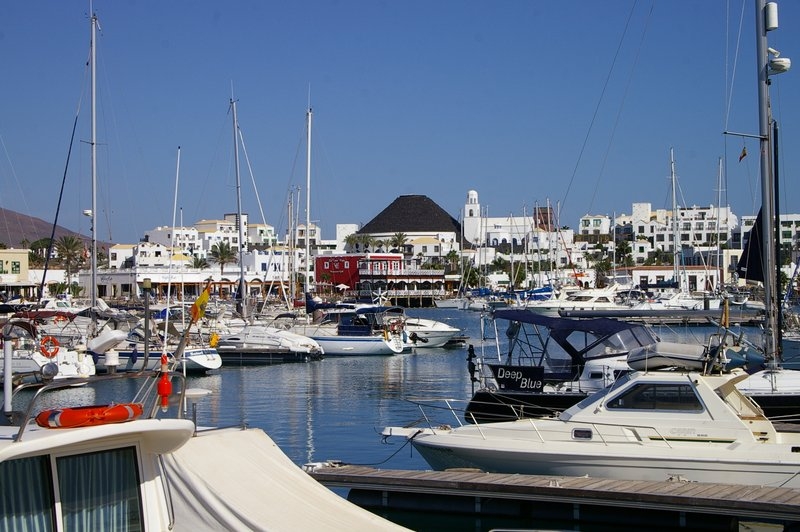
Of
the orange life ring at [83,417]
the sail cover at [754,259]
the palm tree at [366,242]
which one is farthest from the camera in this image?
the palm tree at [366,242]

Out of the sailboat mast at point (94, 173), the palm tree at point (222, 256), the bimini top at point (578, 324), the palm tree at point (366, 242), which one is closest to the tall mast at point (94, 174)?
the sailboat mast at point (94, 173)

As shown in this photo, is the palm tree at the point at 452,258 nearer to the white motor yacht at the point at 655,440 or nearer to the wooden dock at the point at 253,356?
the wooden dock at the point at 253,356

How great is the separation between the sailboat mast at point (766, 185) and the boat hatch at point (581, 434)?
27.6 ft

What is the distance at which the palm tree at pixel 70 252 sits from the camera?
126569 millimetres

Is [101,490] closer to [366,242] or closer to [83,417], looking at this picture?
[83,417]

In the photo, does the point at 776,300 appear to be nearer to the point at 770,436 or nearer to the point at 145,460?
the point at 770,436

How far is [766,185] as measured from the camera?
2386 cm

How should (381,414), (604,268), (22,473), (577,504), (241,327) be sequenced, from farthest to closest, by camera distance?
(604,268) → (241,327) → (381,414) → (577,504) → (22,473)

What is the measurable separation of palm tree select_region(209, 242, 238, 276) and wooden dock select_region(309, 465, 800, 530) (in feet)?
367

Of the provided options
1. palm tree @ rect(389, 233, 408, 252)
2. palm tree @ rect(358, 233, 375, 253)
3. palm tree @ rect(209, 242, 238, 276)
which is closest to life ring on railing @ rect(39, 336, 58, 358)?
palm tree @ rect(209, 242, 238, 276)

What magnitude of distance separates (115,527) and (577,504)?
8.82 m

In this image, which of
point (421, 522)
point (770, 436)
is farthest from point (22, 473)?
point (770, 436)

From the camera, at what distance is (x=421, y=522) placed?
15914mm

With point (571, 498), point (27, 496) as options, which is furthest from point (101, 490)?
point (571, 498)
